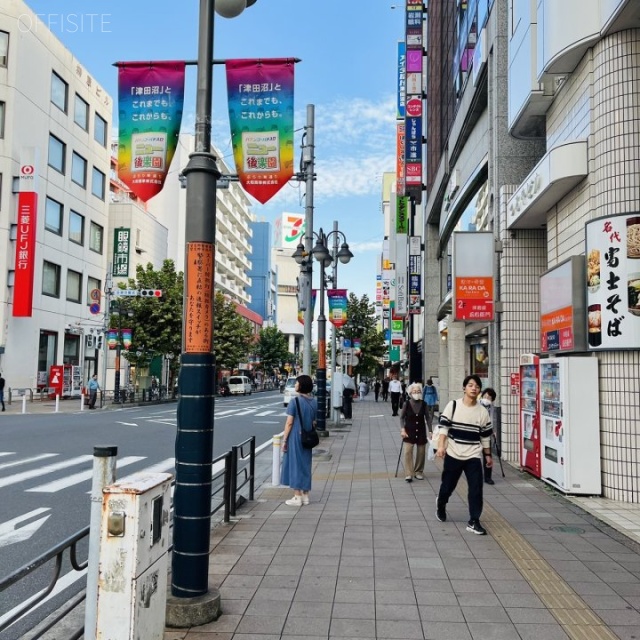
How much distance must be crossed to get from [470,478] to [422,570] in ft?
5.50

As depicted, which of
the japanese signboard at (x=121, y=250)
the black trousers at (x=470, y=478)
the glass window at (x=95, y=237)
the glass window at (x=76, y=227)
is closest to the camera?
the black trousers at (x=470, y=478)

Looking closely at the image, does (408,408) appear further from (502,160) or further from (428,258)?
(428,258)

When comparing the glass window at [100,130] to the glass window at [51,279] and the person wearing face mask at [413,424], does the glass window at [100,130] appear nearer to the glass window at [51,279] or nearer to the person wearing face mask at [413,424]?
the glass window at [51,279]

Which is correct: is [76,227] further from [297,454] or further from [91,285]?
[297,454]

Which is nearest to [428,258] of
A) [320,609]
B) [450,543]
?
[450,543]

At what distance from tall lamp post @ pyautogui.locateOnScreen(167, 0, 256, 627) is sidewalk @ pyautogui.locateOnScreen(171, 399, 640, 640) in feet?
0.76

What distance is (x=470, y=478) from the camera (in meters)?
7.14

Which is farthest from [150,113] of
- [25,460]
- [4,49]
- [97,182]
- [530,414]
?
[97,182]

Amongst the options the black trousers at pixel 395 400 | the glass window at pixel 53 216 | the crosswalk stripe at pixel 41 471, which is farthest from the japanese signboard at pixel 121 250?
the crosswalk stripe at pixel 41 471

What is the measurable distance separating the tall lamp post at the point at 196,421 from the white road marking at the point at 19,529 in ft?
10.6

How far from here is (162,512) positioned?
397cm

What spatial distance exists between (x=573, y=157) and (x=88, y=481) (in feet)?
29.7

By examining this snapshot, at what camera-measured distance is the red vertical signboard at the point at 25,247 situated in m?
33.5

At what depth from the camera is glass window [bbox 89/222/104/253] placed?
44.6 metres
